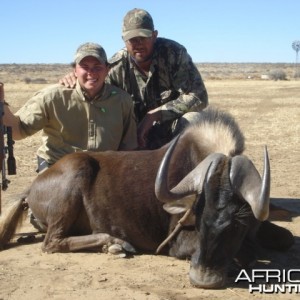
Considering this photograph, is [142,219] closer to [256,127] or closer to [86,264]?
[86,264]

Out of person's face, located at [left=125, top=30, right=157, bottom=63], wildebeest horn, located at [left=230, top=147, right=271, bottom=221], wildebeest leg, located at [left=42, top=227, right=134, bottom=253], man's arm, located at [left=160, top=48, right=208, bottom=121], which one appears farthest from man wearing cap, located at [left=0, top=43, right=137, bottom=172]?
wildebeest horn, located at [left=230, top=147, right=271, bottom=221]

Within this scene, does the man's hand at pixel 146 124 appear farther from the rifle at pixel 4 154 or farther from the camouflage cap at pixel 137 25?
the rifle at pixel 4 154

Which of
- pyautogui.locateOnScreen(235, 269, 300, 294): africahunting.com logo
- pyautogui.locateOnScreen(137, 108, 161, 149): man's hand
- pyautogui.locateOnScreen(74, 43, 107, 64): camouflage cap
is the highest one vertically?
pyautogui.locateOnScreen(74, 43, 107, 64): camouflage cap

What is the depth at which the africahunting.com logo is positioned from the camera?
5051 millimetres

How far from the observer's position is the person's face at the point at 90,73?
6.93 m

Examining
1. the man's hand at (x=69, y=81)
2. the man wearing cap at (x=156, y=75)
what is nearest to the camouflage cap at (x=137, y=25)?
the man wearing cap at (x=156, y=75)

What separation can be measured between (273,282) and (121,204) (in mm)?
1789

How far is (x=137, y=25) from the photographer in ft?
25.4

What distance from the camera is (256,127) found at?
58.2 ft

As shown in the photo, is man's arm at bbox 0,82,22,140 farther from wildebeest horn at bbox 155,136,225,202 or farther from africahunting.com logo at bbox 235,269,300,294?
africahunting.com logo at bbox 235,269,300,294

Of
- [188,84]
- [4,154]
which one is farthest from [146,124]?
[4,154]

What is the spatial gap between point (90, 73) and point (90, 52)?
0.26m

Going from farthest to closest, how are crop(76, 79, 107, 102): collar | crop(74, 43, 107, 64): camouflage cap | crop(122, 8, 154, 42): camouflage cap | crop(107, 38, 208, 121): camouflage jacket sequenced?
1. crop(107, 38, 208, 121): camouflage jacket
2. crop(122, 8, 154, 42): camouflage cap
3. crop(76, 79, 107, 102): collar
4. crop(74, 43, 107, 64): camouflage cap

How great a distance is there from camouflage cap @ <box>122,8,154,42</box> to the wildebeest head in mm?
3130
